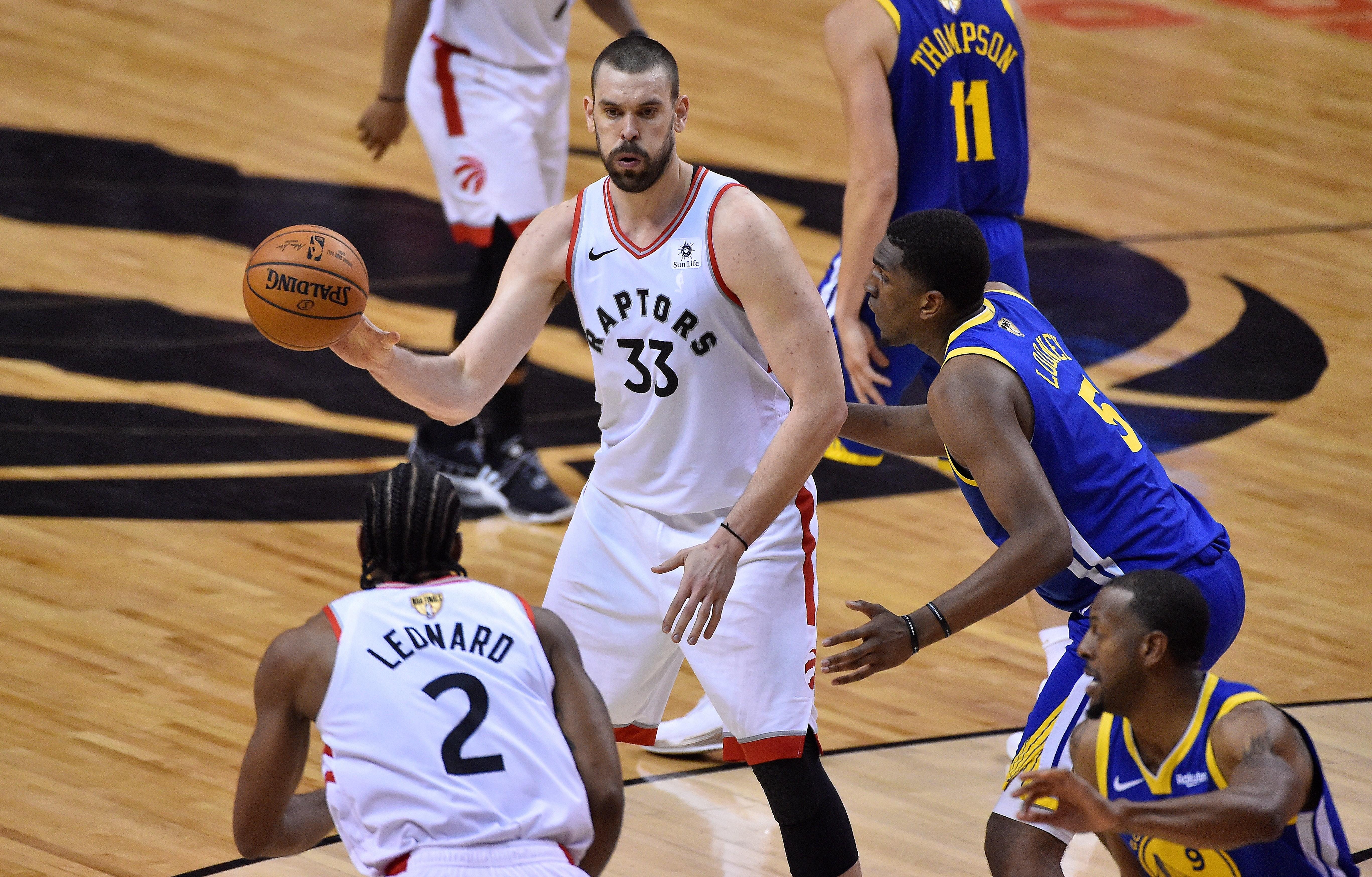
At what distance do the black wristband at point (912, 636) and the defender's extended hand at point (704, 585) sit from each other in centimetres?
38

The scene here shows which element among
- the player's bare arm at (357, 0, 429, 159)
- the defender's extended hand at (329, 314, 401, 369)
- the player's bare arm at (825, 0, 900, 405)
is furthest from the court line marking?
the player's bare arm at (357, 0, 429, 159)

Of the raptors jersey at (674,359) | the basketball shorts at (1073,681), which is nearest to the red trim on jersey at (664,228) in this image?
the raptors jersey at (674,359)

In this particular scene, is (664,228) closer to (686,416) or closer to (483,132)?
(686,416)

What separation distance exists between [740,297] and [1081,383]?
0.73 meters

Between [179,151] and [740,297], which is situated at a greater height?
[740,297]

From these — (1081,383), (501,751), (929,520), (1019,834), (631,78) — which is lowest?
(929,520)

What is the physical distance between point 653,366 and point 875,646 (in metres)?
0.84

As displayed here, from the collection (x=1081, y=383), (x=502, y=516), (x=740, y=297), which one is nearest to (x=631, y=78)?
(x=740, y=297)

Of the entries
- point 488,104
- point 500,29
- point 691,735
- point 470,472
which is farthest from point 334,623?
point 500,29

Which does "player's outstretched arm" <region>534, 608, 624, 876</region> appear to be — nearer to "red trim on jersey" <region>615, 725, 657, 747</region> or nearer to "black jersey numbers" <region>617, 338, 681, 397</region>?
"black jersey numbers" <region>617, 338, 681, 397</region>

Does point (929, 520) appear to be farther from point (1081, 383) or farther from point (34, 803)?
point (34, 803)

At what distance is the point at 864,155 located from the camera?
5.20 m

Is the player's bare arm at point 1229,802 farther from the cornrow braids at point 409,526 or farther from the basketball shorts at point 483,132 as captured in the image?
the basketball shorts at point 483,132

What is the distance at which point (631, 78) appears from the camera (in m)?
3.71
